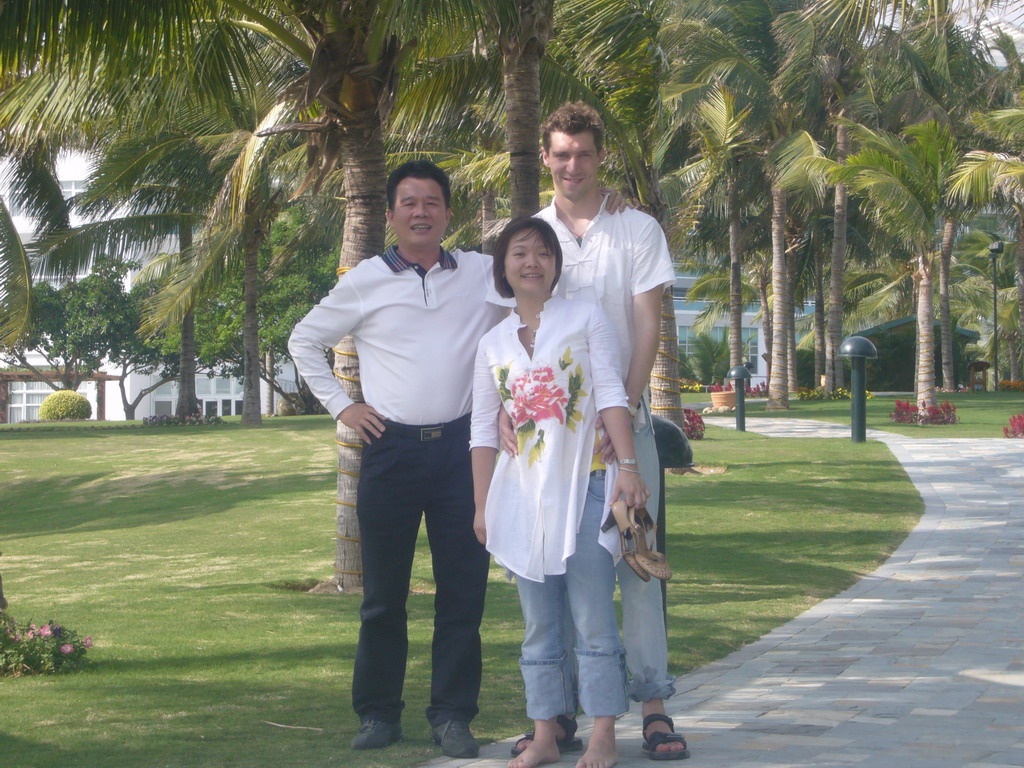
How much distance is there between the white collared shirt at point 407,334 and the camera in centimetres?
407

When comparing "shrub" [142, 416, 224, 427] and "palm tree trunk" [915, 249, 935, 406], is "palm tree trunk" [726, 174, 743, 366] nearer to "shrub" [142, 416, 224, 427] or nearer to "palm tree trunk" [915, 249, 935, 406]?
"palm tree trunk" [915, 249, 935, 406]

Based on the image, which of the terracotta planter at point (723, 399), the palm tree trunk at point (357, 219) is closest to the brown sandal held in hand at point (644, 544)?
the palm tree trunk at point (357, 219)

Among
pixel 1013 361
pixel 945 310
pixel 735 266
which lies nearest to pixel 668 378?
pixel 735 266

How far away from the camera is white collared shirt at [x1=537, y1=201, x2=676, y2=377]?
156 inches

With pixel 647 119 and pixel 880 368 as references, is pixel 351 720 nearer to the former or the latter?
pixel 647 119

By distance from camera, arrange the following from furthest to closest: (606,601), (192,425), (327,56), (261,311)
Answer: (261,311) → (192,425) → (327,56) → (606,601)

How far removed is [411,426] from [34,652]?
98.7 inches

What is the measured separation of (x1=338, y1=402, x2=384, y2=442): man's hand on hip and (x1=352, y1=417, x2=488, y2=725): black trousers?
0.06 meters

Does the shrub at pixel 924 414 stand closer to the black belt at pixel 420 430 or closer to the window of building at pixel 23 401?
the black belt at pixel 420 430

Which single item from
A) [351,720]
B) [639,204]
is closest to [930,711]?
[351,720]

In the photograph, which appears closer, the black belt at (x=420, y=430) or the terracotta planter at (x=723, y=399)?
the black belt at (x=420, y=430)

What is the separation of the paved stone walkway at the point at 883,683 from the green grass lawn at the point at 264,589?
1.04 ft

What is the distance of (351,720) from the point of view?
4.38 metres

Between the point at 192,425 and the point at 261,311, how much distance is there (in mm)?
Answer: 7932
